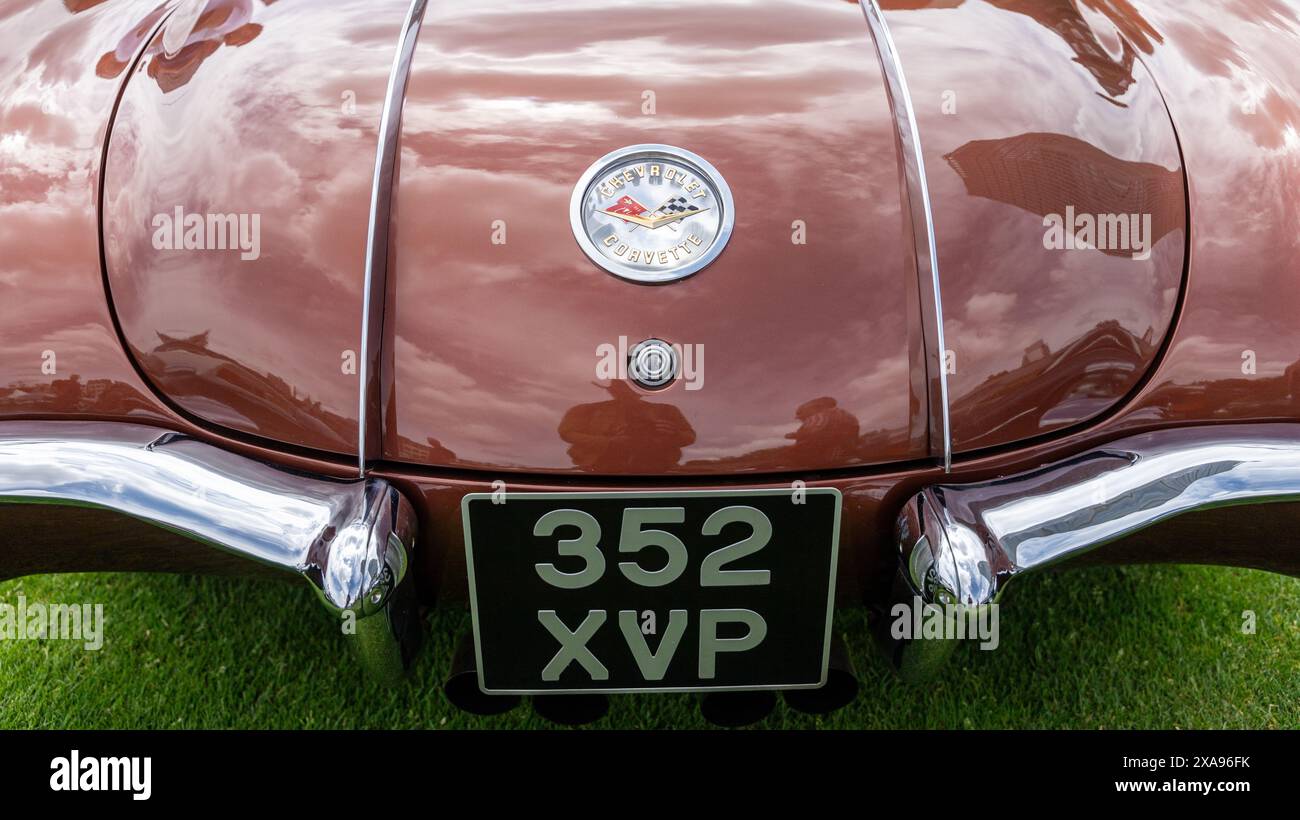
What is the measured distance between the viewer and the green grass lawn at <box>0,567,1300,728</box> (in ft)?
7.80

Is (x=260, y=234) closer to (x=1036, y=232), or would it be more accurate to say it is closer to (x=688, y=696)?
(x=1036, y=232)

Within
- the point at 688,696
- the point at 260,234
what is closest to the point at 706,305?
the point at 260,234

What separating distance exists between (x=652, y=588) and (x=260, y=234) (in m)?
0.83

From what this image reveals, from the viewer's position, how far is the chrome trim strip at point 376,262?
165 cm

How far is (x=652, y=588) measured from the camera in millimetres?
1638

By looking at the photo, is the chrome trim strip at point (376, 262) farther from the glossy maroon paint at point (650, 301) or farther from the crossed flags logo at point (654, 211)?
the crossed flags logo at point (654, 211)

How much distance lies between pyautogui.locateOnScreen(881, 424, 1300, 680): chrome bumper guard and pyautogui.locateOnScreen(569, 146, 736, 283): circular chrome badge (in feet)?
1.69

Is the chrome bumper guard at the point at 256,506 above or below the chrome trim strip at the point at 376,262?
below

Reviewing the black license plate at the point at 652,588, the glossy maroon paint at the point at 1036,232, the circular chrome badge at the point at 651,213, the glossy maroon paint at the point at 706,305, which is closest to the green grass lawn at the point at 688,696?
the black license plate at the point at 652,588

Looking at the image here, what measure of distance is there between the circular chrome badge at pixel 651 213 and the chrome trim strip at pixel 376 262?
29 centimetres

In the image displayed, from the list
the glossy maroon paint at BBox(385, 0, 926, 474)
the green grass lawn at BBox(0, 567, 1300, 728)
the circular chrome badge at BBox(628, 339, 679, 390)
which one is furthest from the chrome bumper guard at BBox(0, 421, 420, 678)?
the green grass lawn at BBox(0, 567, 1300, 728)

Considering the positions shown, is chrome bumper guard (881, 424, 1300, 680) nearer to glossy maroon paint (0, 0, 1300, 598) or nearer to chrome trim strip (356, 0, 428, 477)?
glossy maroon paint (0, 0, 1300, 598)
